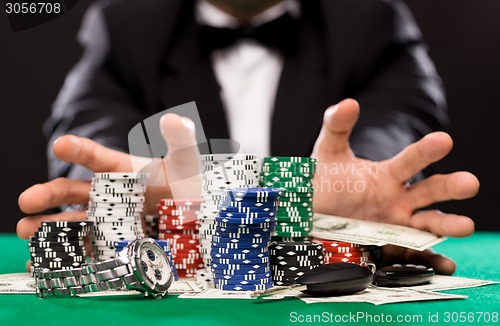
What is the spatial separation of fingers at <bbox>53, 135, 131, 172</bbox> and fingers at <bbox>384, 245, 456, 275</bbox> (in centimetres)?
118

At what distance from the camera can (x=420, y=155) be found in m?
2.72

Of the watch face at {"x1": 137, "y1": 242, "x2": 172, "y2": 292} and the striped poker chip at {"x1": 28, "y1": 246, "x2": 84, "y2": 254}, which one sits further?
the striped poker chip at {"x1": 28, "y1": 246, "x2": 84, "y2": 254}

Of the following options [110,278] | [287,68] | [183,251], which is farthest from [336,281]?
[287,68]

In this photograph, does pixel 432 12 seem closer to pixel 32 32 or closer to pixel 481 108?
pixel 481 108

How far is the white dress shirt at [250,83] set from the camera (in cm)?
510

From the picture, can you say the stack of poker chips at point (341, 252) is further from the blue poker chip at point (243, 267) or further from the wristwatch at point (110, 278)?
the wristwatch at point (110, 278)

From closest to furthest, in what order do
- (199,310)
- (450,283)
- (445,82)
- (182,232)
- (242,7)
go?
(199,310), (450,283), (182,232), (242,7), (445,82)

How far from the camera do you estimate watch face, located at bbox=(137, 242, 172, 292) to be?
76.0 inches

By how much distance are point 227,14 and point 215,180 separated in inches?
132

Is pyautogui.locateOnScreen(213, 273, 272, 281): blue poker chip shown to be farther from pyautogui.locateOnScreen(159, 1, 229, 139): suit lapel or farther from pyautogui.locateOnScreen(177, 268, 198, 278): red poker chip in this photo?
pyautogui.locateOnScreen(159, 1, 229, 139): suit lapel

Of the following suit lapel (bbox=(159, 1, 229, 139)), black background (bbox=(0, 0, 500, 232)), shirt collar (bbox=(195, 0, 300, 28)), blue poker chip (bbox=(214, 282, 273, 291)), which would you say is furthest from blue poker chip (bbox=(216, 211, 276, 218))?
black background (bbox=(0, 0, 500, 232))

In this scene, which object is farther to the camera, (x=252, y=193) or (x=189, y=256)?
(x=189, y=256)

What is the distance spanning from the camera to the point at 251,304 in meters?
1.81

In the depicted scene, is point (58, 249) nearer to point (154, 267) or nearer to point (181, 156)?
point (154, 267)
